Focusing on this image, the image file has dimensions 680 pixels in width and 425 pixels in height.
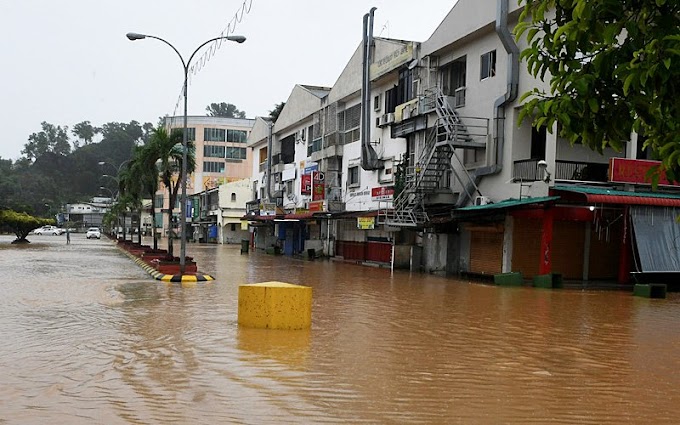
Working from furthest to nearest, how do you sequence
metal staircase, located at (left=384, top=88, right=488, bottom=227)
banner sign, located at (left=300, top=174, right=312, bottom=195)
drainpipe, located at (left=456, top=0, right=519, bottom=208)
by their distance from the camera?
banner sign, located at (left=300, top=174, right=312, bottom=195)
metal staircase, located at (left=384, top=88, right=488, bottom=227)
drainpipe, located at (left=456, top=0, right=519, bottom=208)

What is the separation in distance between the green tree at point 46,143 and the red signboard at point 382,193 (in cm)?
13517

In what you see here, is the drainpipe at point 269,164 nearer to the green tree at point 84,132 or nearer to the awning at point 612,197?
the awning at point 612,197

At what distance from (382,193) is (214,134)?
226 ft

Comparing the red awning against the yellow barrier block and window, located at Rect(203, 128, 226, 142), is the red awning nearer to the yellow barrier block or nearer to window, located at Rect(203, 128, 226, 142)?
the yellow barrier block

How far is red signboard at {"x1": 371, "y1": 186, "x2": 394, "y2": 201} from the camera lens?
35000 millimetres

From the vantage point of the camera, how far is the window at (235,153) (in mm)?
102625

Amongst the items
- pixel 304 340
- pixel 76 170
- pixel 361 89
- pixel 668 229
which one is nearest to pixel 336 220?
pixel 361 89

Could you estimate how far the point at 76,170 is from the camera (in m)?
141

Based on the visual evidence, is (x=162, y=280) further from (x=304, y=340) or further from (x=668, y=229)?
(x=668, y=229)

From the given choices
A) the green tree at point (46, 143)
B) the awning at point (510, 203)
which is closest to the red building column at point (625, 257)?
the awning at point (510, 203)

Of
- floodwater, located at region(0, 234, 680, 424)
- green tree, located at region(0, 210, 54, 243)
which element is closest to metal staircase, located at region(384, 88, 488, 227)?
floodwater, located at region(0, 234, 680, 424)

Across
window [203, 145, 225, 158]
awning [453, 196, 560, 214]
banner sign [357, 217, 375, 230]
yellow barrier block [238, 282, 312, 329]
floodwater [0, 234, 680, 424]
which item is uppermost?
window [203, 145, 225, 158]

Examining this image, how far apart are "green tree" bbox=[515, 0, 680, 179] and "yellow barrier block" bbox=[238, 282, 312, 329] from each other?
7.84 meters

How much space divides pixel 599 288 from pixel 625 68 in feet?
72.9
